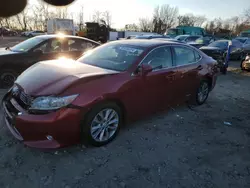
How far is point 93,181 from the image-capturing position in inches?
93.3

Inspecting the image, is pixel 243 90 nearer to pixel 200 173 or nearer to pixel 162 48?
pixel 162 48

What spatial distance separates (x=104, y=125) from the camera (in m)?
2.99

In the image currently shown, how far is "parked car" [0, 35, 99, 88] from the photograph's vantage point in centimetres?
528

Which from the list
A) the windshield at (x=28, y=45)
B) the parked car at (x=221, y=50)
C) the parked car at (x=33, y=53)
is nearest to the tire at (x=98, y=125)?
the parked car at (x=33, y=53)

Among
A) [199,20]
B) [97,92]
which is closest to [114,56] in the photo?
[97,92]

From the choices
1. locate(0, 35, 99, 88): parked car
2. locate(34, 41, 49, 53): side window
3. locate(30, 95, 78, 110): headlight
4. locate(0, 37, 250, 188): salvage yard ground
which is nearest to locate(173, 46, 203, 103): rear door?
locate(0, 37, 250, 188): salvage yard ground

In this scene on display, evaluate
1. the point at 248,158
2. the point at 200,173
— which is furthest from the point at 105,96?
the point at 248,158

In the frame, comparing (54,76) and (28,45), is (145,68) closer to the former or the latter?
(54,76)

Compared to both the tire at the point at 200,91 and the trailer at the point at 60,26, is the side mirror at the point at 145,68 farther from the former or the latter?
the trailer at the point at 60,26

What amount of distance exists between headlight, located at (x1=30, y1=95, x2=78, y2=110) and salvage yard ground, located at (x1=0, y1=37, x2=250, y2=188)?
0.73 metres

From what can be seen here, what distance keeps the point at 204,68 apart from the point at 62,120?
140 inches

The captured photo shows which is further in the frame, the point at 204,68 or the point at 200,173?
the point at 204,68

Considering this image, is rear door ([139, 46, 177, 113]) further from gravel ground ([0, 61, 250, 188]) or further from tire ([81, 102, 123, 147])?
tire ([81, 102, 123, 147])

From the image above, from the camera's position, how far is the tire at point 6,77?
5270 mm
